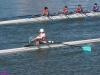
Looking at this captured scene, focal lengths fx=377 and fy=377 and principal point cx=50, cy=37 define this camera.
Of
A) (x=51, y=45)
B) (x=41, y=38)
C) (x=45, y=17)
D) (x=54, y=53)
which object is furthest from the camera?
(x=45, y=17)

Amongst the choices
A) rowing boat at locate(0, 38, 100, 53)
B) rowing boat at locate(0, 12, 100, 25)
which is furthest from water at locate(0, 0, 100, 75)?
rowing boat at locate(0, 12, 100, 25)

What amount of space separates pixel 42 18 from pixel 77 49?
1266 cm

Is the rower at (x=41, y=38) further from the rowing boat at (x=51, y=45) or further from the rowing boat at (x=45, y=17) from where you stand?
the rowing boat at (x=45, y=17)

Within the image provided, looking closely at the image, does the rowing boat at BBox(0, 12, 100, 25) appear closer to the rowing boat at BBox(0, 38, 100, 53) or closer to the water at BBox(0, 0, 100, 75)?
the water at BBox(0, 0, 100, 75)

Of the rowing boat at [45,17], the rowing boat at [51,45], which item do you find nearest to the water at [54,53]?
the rowing boat at [51,45]

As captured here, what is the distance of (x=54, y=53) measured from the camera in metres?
26.7

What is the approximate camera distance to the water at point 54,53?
2339cm

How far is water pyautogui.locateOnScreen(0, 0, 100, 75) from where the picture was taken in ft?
76.7

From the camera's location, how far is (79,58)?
25734 mm

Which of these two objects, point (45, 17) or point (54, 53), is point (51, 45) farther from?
point (45, 17)

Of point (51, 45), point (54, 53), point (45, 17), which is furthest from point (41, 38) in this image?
point (45, 17)

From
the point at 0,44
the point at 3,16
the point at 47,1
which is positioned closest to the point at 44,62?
the point at 0,44

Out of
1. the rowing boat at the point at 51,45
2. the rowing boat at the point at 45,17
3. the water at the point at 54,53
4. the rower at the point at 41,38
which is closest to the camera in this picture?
the water at the point at 54,53

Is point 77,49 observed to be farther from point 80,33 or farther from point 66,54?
point 80,33
